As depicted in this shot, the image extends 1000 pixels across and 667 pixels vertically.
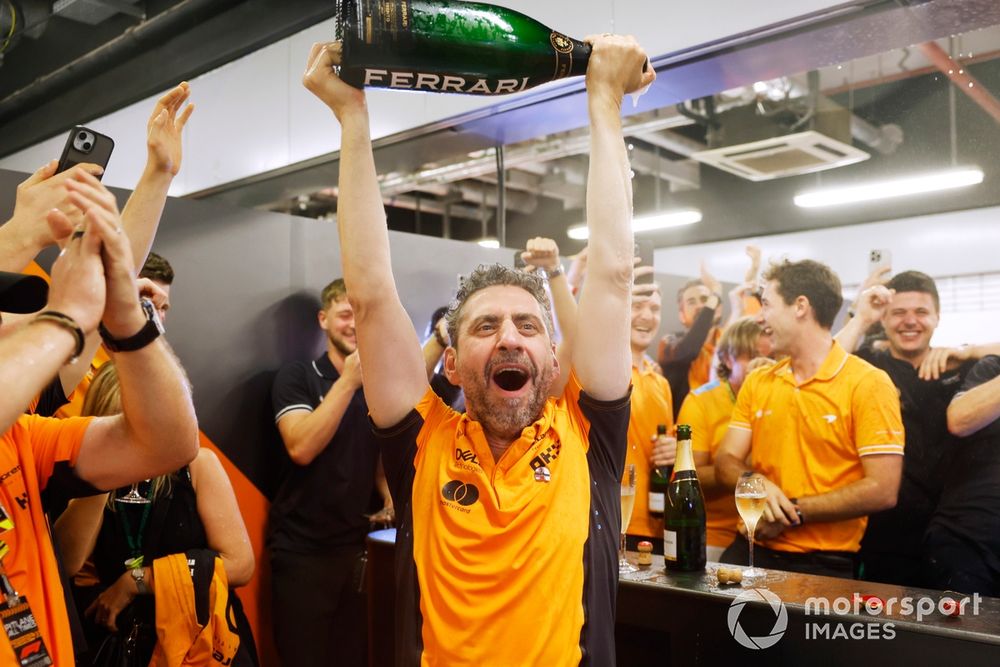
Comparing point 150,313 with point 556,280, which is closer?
point 150,313

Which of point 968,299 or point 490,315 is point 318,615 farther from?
point 968,299

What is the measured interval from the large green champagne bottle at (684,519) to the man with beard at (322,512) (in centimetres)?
128

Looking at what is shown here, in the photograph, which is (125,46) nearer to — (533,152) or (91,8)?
(91,8)

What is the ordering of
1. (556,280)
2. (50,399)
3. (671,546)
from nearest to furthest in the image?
(50,399) < (671,546) < (556,280)

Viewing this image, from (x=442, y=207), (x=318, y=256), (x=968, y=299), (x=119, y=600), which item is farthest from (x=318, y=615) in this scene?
(x=442, y=207)

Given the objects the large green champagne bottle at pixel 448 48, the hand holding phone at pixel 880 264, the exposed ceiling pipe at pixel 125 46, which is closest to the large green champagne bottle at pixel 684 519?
the large green champagne bottle at pixel 448 48

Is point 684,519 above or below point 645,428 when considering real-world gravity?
below

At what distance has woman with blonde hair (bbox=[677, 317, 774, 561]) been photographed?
3398mm

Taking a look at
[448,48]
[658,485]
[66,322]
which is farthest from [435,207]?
[66,322]

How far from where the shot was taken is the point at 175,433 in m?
1.31

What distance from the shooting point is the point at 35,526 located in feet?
4.15

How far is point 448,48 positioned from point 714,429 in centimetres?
268

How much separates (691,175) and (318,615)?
6735 millimetres

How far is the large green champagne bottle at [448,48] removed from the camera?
1.24 metres
